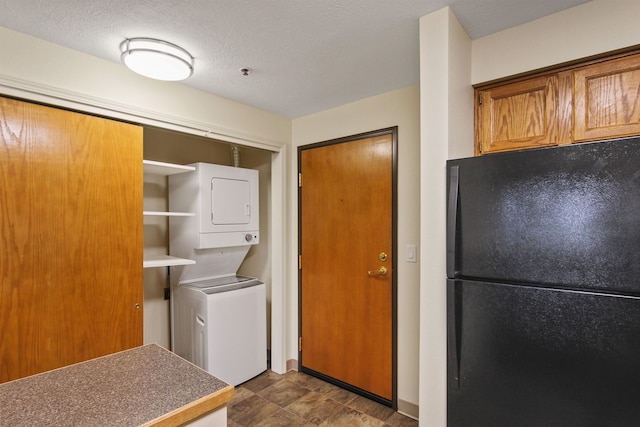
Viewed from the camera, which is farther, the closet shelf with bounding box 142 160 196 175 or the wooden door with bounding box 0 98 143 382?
the closet shelf with bounding box 142 160 196 175

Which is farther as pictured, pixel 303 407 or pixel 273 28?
pixel 303 407

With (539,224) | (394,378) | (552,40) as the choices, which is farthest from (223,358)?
(552,40)

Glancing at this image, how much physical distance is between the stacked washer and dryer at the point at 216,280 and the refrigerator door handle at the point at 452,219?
187 cm

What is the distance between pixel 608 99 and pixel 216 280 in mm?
2897

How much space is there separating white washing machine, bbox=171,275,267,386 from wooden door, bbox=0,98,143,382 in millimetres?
625

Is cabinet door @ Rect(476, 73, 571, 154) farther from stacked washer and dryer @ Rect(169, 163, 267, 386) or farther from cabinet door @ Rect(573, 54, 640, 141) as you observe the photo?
stacked washer and dryer @ Rect(169, 163, 267, 386)

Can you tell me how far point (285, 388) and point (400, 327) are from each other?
113cm

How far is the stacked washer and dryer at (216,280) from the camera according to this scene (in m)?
2.52

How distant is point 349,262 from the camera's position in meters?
2.59

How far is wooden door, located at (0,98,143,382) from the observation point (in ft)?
5.00

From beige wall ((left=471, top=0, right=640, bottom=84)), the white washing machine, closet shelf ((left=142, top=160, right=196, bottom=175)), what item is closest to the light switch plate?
beige wall ((left=471, top=0, right=640, bottom=84))

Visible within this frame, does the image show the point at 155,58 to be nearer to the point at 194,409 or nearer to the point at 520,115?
the point at 194,409

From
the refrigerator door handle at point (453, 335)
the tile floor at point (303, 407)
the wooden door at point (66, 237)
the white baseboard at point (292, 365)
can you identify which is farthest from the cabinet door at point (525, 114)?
the white baseboard at point (292, 365)

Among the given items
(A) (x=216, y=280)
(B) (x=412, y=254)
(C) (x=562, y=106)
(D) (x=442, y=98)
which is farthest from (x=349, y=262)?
(C) (x=562, y=106)
